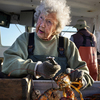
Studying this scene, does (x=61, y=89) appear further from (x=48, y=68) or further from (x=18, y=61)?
(x=18, y=61)

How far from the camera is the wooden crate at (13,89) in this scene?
3.10 ft

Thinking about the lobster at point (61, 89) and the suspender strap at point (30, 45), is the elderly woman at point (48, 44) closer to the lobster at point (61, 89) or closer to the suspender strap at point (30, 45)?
the suspender strap at point (30, 45)

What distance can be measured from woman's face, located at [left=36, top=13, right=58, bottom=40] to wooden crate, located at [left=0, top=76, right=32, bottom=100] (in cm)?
→ 80

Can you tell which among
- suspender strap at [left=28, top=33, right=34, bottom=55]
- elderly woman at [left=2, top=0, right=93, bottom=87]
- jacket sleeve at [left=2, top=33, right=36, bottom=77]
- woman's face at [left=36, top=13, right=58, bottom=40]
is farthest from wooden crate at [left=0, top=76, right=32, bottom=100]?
woman's face at [left=36, top=13, right=58, bottom=40]

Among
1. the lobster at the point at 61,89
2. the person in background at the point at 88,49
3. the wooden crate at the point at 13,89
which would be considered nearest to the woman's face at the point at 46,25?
the lobster at the point at 61,89

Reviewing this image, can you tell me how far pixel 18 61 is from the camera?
1295 millimetres

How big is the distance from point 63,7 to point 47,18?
0.30m

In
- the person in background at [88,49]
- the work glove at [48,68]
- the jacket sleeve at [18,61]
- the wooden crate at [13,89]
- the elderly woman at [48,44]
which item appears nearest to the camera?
the wooden crate at [13,89]

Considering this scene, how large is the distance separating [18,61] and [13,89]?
1.30ft

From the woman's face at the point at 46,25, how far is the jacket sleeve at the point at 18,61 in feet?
0.76

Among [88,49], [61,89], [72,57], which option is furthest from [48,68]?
[88,49]

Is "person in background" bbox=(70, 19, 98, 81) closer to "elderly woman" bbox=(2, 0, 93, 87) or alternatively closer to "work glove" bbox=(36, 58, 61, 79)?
"elderly woman" bbox=(2, 0, 93, 87)

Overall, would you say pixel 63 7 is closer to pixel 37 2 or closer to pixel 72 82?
pixel 72 82

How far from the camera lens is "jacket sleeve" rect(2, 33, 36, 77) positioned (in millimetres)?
1218
